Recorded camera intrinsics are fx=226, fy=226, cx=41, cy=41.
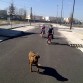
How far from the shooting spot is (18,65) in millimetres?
10570

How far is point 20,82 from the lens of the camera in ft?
26.1

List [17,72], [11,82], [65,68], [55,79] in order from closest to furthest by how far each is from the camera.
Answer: [11,82] → [55,79] → [17,72] → [65,68]

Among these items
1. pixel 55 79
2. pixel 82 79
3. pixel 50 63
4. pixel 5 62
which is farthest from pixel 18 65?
pixel 82 79

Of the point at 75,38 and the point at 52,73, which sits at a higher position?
the point at 52,73

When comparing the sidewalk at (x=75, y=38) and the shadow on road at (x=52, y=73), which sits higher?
the shadow on road at (x=52, y=73)

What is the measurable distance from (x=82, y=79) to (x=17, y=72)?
104 inches

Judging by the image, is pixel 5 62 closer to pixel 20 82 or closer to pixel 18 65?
pixel 18 65

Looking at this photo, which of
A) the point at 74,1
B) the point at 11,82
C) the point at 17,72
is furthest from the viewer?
the point at 74,1

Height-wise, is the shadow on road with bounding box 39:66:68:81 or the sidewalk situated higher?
the shadow on road with bounding box 39:66:68:81

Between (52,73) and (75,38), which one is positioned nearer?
(52,73)

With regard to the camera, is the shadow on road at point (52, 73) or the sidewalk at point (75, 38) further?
the sidewalk at point (75, 38)

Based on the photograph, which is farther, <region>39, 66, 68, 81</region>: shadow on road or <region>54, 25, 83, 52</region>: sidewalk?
<region>54, 25, 83, 52</region>: sidewalk

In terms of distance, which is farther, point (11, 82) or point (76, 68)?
point (76, 68)

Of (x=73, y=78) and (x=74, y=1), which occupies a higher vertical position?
(x=74, y=1)
